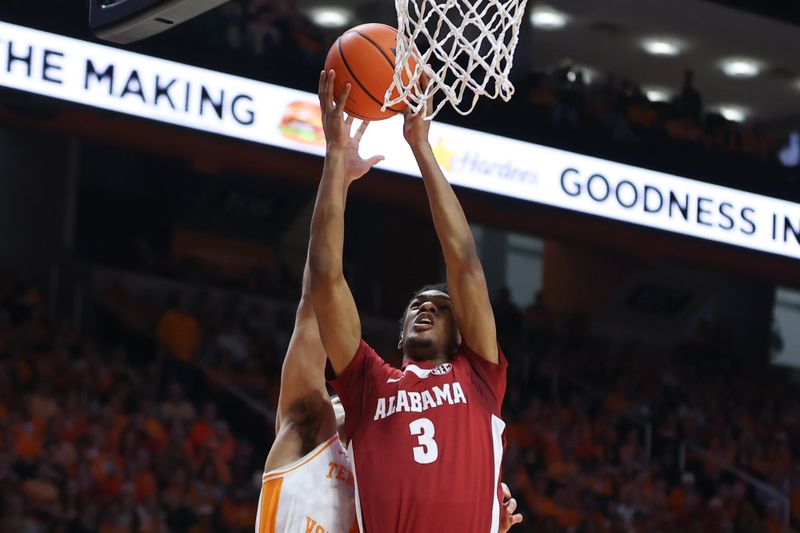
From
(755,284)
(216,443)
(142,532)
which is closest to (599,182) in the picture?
(216,443)

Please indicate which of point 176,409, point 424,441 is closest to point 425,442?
point 424,441

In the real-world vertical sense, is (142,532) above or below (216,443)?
below

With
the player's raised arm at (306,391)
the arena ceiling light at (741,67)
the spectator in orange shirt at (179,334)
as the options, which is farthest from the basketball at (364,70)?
the arena ceiling light at (741,67)

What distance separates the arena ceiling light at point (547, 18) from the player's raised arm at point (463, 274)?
39.8 ft

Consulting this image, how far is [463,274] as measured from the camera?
344cm

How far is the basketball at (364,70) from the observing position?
3582 millimetres

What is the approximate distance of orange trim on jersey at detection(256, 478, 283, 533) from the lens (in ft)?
11.4

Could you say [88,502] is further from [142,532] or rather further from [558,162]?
[558,162]

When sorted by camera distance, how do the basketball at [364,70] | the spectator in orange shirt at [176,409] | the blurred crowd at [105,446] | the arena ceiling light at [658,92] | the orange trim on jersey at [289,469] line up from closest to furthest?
the orange trim on jersey at [289,469]
the basketball at [364,70]
the blurred crowd at [105,446]
the spectator in orange shirt at [176,409]
the arena ceiling light at [658,92]

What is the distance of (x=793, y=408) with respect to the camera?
49.3 ft

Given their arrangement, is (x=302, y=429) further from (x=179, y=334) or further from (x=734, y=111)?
(x=734, y=111)

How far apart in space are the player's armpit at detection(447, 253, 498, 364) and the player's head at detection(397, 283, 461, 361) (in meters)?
0.06

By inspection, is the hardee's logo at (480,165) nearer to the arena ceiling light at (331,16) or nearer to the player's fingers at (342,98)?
the arena ceiling light at (331,16)

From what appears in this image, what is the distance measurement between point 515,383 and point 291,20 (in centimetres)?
427
